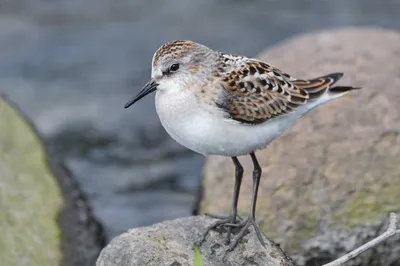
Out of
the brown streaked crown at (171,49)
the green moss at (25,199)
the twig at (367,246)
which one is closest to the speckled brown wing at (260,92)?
the brown streaked crown at (171,49)

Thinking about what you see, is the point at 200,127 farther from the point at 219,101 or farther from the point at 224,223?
the point at 224,223

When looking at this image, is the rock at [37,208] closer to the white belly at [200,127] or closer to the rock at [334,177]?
the rock at [334,177]

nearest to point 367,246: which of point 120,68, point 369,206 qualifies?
point 369,206

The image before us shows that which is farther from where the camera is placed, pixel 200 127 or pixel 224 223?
pixel 224 223

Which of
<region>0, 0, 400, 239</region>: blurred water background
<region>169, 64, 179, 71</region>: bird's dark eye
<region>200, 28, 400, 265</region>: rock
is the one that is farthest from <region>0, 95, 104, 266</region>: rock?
<region>169, 64, 179, 71</region>: bird's dark eye

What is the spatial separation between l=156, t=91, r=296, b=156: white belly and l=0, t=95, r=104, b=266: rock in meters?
2.44

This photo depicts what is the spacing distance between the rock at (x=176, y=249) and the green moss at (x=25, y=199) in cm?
184

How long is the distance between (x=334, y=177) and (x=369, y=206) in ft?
1.49

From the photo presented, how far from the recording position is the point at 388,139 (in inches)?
321

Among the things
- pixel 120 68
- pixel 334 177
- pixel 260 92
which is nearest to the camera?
pixel 260 92

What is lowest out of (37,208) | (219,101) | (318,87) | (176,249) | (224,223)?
(37,208)

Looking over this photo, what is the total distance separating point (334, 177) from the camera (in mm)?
7941

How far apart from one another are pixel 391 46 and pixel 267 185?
2.90 metres

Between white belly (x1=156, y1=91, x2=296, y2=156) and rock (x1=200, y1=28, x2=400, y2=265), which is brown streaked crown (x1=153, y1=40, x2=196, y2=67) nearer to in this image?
white belly (x1=156, y1=91, x2=296, y2=156)
